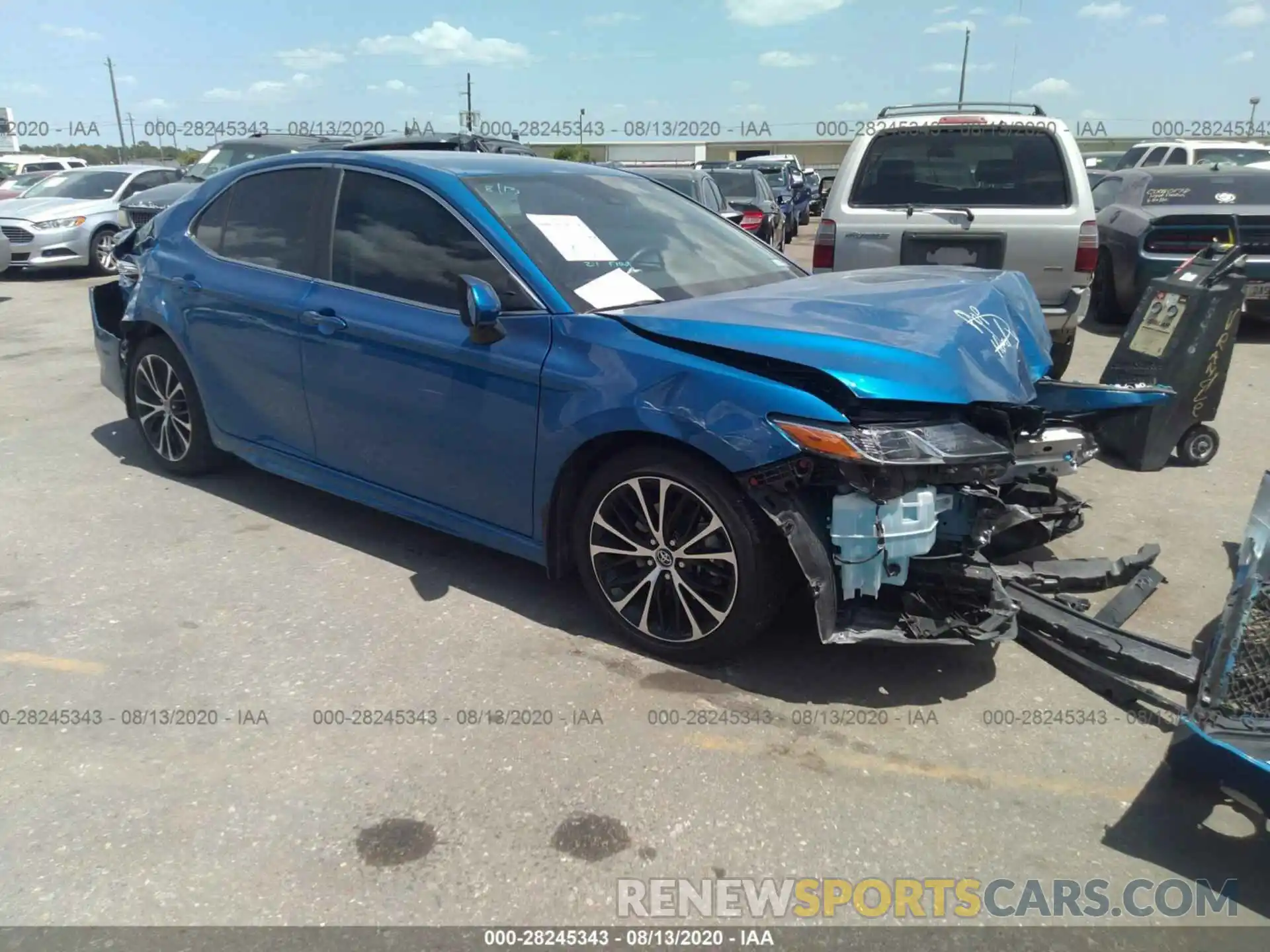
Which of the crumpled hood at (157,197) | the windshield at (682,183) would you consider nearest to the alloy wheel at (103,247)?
the crumpled hood at (157,197)

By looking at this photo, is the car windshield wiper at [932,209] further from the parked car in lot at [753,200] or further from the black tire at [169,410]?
the parked car in lot at [753,200]

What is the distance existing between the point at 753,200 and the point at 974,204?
838cm

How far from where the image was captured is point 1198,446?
19.0ft

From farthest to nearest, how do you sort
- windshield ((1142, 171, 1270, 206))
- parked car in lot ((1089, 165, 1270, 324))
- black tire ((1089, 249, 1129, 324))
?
black tire ((1089, 249, 1129, 324)) < windshield ((1142, 171, 1270, 206)) < parked car in lot ((1089, 165, 1270, 324))

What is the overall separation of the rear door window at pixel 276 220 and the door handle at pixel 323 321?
233mm

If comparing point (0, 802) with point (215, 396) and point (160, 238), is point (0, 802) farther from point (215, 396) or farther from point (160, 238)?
point (160, 238)

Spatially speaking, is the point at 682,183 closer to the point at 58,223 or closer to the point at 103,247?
the point at 103,247

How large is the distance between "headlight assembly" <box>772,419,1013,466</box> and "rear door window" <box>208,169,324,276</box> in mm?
2511

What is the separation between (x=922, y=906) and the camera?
8.09ft

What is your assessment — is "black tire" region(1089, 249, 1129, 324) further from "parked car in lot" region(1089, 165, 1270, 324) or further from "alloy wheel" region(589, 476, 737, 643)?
"alloy wheel" region(589, 476, 737, 643)

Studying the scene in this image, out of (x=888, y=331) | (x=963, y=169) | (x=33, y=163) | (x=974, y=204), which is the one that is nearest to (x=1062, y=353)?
(x=974, y=204)

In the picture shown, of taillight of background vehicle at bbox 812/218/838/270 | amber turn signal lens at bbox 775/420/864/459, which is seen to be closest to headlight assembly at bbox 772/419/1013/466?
amber turn signal lens at bbox 775/420/864/459

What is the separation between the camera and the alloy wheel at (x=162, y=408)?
5121 millimetres

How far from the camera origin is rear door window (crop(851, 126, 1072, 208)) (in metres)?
6.67
